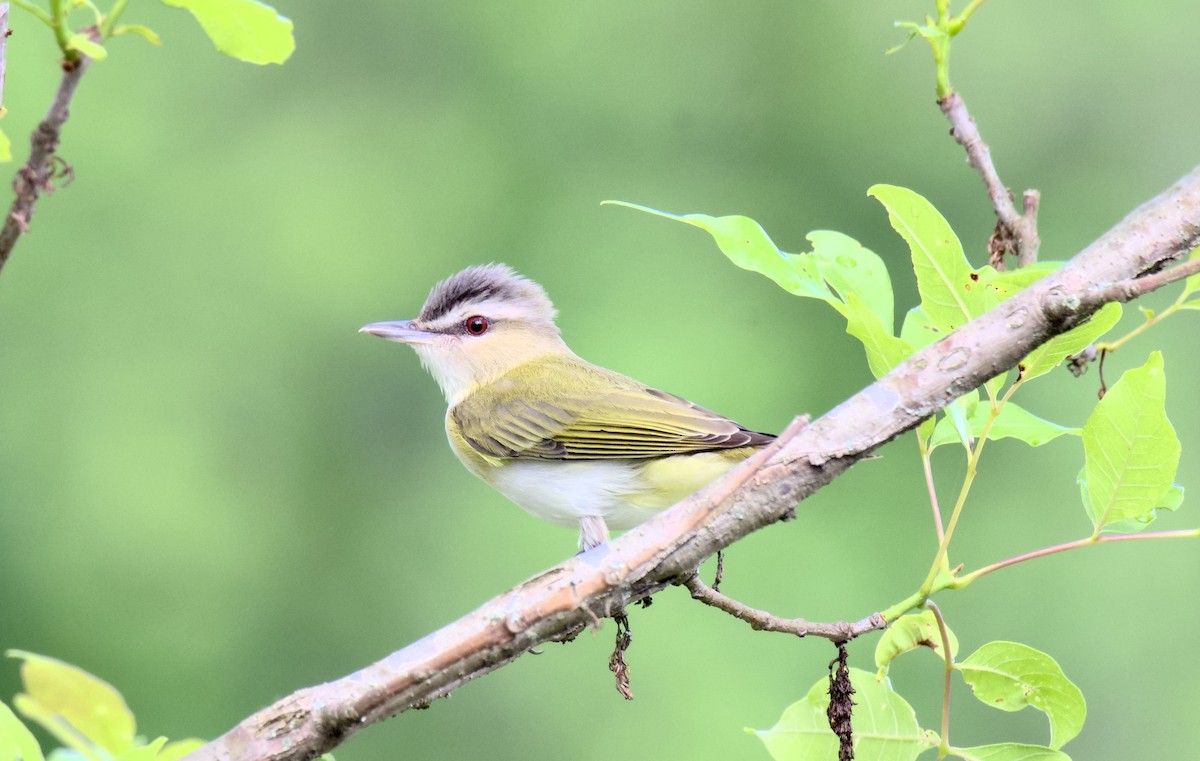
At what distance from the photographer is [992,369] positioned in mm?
1854

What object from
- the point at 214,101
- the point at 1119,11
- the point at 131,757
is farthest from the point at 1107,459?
the point at 214,101

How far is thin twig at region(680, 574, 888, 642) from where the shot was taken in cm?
205

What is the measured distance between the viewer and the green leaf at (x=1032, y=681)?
197cm

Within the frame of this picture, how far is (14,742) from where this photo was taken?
1.53 meters

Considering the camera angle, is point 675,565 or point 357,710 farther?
point 675,565

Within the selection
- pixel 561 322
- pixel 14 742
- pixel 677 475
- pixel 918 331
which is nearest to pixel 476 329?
pixel 677 475

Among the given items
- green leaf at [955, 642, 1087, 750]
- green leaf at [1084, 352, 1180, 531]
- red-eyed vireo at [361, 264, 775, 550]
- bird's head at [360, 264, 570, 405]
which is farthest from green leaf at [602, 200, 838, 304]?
bird's head at [360, 264, 570, 405]

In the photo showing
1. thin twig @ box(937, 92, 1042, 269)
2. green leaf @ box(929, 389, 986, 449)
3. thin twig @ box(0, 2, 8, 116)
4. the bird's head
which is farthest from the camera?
the bird's head

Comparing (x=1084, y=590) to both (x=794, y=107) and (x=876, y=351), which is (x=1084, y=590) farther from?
(x=876, y=351)

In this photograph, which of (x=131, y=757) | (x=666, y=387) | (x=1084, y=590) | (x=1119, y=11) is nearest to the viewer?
(x=131, y=757)

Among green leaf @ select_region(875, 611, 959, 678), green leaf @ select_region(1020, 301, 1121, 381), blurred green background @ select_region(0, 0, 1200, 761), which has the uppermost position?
blurred green background @ select_region(0, 0, 1200, 761)

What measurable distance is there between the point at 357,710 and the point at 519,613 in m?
0.25

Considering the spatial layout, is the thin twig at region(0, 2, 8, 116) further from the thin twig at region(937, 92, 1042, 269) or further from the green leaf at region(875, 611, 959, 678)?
the thin twig at region(937, 92, 1042, 269)

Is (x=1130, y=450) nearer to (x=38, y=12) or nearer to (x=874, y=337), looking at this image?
(x=874, y=337)
